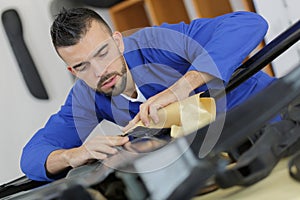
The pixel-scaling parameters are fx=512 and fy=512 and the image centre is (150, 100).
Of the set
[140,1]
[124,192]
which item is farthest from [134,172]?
[140,1]

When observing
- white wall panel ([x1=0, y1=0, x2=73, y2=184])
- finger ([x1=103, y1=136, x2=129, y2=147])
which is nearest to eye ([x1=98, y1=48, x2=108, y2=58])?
finger ([x1=103, y1=136, x2=129, y2=147])

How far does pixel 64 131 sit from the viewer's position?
3.92 ft

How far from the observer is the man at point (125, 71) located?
2.85ft

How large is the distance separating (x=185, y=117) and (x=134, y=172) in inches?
7.6

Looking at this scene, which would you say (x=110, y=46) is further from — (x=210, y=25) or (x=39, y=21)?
(x=39, y=21)

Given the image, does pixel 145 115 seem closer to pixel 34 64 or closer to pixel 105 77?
pixel 105 77

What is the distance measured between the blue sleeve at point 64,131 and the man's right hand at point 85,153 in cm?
4

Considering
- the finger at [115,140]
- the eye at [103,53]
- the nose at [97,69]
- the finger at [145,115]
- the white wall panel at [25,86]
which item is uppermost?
the eye at [103,53]

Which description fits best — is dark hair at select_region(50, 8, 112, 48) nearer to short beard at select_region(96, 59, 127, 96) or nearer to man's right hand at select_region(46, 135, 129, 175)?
short beard at select_region(96, 59, 127, 96)

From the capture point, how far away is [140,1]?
2.43 meters

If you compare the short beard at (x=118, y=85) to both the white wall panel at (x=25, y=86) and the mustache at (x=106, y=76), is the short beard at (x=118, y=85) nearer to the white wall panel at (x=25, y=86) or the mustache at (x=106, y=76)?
the mustache at (x=106, y=76)

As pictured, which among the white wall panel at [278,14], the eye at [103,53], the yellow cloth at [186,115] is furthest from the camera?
the white wall panel at [278,14]

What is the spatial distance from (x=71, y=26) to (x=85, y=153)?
285 mm

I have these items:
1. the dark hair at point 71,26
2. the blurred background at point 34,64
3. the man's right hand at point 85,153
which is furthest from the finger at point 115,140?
the blurred background at point 34,64
